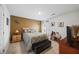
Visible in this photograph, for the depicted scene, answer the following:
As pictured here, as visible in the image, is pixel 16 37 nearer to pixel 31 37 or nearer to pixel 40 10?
pixel 31 37

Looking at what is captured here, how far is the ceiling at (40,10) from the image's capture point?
1.31m

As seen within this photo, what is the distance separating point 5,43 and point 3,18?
52 cm

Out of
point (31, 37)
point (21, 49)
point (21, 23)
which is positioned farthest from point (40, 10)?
point (21, 49)

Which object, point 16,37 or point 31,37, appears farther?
point 31,37

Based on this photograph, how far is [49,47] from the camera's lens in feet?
5.01

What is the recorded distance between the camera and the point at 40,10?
139 centimetres

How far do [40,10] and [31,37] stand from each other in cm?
71

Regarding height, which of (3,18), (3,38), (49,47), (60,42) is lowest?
(49,47)

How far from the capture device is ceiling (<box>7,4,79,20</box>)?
1312 mm

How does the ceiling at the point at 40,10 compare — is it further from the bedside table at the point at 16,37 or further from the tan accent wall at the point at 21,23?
the bedside table at the point at 16,37

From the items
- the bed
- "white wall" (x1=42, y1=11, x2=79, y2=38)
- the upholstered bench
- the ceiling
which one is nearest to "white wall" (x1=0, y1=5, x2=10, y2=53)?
the ceiling
